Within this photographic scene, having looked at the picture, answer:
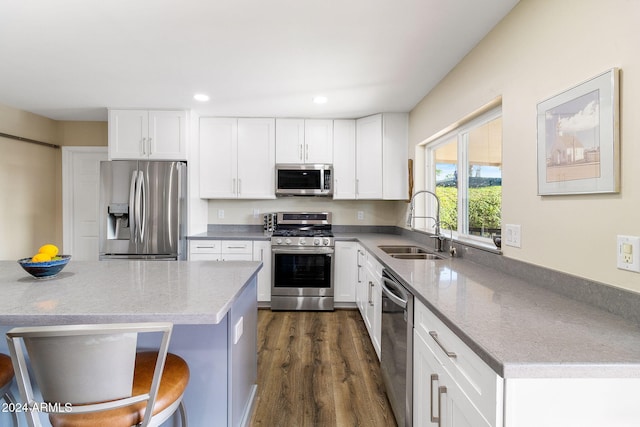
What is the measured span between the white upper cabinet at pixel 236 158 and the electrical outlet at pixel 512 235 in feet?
8.99

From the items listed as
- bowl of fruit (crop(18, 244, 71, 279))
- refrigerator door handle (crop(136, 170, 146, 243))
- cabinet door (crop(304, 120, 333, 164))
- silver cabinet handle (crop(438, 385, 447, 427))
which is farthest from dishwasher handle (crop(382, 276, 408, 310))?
refrigerator door handle (crop(136, 170, 146, 243))

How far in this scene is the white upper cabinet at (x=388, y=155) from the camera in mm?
3660

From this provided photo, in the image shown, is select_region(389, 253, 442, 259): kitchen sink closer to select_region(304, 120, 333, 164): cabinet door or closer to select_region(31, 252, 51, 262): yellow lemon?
select_region(304, 120, 333, 164): cabinet door

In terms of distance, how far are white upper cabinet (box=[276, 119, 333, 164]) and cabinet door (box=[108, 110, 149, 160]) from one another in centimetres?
152

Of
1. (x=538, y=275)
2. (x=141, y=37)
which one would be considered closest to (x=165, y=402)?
(x=538, y=275)

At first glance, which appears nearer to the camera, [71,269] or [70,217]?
[71,269]

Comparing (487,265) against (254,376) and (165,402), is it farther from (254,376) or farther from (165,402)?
(165,402)

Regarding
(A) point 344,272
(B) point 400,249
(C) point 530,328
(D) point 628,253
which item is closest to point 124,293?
(C) point 530,328

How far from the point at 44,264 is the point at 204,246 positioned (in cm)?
214

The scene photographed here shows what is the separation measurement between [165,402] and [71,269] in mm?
1218

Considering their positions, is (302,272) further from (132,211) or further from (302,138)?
(132,211)

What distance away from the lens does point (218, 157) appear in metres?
3.88

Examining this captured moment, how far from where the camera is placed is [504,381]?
791mm

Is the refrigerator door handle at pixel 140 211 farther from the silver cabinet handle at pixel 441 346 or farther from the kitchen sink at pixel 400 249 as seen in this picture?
the silver cabinet handle at pixel 441 346
